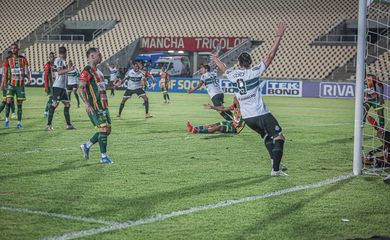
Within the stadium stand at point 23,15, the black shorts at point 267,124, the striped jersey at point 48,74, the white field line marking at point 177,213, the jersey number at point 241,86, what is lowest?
the white field line marking at point 177,213

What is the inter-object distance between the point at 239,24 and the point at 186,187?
43637 millimetres

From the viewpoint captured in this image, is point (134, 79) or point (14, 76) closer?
point (14, 76)

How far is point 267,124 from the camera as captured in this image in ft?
32.3

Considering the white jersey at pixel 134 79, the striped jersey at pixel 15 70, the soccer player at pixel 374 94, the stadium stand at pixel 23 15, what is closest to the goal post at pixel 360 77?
the soccer player at pixel 374 94

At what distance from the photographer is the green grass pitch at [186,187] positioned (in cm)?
622

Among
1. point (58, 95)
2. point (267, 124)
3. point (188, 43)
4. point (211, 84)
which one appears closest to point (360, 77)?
point (267, 124)

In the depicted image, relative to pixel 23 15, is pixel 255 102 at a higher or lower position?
lower

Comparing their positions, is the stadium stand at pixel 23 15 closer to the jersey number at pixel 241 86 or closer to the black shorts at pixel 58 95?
the black shorts at pixel 58 95

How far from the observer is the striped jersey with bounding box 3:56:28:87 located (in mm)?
18016

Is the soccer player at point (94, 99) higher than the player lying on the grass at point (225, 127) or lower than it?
higher

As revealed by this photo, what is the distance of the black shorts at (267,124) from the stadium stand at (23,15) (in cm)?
4562

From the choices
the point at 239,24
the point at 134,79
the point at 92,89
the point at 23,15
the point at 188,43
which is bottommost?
the point at 92,89

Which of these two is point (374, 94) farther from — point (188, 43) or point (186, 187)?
point (188, 43)

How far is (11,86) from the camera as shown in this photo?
1802 cm
